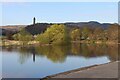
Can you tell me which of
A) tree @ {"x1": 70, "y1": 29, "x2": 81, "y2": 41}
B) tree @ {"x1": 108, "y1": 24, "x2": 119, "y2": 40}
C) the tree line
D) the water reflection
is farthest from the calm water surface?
tree @ {"x1": 70, "y1": 29, "x2": 81, "y2": 41}

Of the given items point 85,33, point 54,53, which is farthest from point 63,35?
point 54,53

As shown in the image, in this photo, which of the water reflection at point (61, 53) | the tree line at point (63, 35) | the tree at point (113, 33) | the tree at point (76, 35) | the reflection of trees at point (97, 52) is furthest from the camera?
the tree at point (76, 35)

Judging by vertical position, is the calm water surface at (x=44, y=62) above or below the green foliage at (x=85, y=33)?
below

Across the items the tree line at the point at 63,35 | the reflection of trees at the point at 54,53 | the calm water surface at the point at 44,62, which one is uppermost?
the tree line at the point at 63,35

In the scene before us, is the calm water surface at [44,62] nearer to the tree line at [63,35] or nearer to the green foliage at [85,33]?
the tree line at [63,35]

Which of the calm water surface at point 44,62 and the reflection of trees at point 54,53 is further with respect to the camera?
the reflection of trees at point 54,53

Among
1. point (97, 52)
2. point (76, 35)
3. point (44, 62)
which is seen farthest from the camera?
point (76, 35)

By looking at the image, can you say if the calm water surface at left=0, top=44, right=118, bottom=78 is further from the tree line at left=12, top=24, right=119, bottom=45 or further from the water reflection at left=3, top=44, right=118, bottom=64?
the tree line at left=12, top=24, right=119, bottom=45

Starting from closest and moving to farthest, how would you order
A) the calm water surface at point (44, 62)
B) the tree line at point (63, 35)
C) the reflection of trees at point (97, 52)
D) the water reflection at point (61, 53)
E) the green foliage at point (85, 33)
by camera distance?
the calm water surface at point (44, 62) < the water reflection at point (61, 53) < the reflection of trees at point (97, 52) < the tree line at point (63, 35) < the green foliage at point (85, 33)

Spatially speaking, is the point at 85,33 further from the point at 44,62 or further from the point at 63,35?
the point at 44,62

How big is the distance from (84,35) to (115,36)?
11267mm

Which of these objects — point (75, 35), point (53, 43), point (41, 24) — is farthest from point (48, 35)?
point (41, 24)

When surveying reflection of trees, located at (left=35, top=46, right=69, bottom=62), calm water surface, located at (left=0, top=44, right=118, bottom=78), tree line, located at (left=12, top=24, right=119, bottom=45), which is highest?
tree line, located at (left=12, top=24, right=119, bottom=45)

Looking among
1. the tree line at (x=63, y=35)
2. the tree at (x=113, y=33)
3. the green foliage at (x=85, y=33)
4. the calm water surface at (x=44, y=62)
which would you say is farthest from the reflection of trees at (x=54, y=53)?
the green foliage at (x=85, y=33)
